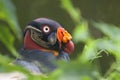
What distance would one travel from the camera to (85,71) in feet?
0.89

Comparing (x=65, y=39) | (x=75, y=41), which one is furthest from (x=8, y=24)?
(x=65, y=39)

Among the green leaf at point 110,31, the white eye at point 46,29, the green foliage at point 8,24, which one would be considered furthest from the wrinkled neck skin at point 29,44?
the green foliage at point 8,24

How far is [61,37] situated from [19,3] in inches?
64.9

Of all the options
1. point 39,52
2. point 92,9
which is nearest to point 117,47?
point 39,52

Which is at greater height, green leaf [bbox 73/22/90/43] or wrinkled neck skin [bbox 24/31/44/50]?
wrinkled neck skin [bbox 24/31/44/50]

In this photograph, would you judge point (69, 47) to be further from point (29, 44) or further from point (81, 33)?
point (81, 33)

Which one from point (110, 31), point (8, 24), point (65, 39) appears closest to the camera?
point (8, 24)

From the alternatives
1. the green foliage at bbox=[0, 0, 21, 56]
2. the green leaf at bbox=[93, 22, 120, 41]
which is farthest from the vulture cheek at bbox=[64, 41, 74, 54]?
the green foliage at bbox=[0, 0, 21, 56]

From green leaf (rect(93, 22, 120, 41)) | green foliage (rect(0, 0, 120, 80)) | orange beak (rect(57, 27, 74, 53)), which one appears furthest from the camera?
orange beak (rect(57, 27, 74, 53))

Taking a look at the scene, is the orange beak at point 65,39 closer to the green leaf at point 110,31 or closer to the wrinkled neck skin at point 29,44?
the wrinkled neck skin at point 29,44

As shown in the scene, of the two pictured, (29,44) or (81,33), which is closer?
(81,33)

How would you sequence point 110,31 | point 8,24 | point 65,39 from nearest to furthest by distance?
point 8,24 < point 110,31 < point 65,39

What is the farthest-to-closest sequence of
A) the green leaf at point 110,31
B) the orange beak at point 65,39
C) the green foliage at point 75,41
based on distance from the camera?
1. the orange beak at point 65,39
2. the green leaf at point 110,31
3. the green foliage at point 75,41

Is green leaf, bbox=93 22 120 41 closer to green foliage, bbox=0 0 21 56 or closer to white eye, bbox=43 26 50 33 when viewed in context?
green foliage, bbox=0 0 21 56
